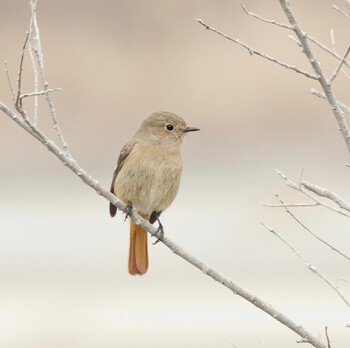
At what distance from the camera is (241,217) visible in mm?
12727

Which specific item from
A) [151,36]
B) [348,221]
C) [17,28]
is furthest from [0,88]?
[348,221]

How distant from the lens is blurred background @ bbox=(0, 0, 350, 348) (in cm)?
1173

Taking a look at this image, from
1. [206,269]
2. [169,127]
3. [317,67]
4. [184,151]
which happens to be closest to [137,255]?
[169,127]

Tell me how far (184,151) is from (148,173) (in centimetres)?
770

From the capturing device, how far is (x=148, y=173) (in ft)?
19.4

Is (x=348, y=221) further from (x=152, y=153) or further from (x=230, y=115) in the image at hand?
(x=152, y=153)

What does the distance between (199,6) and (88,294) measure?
3.19 metres

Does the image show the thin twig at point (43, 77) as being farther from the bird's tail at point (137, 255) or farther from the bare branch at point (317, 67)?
the bird's tail at point (137, 255)

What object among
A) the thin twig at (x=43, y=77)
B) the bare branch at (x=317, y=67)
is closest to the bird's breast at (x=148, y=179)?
the thin twig at (x=43, y=77)

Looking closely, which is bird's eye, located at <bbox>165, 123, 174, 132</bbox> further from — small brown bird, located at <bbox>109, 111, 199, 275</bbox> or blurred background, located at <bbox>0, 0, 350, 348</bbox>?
blurred background, located at <bbox>0, 0, 350, 348</bbox>

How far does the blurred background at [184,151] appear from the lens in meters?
11.7

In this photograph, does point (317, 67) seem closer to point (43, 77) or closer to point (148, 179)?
point (43, 77)

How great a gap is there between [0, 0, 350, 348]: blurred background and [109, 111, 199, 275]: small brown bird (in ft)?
16.7

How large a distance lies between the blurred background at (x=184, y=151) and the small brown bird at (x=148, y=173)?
5.09 meters
